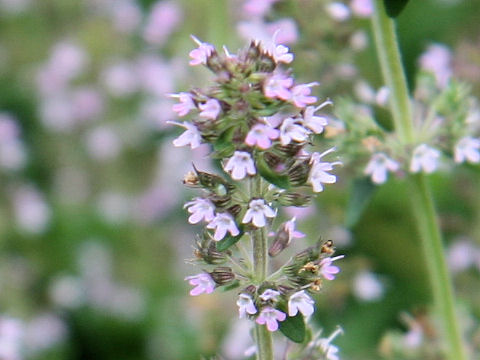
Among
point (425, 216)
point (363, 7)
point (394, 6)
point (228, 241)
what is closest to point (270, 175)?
point (228, 241)

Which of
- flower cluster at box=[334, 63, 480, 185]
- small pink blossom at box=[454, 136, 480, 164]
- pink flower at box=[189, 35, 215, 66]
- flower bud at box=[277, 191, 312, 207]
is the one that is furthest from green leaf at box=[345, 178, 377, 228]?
pink flower at box=[189, 35, 215, 66]

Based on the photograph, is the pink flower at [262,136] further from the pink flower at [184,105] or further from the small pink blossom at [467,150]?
the small pink blossom at [467,150]

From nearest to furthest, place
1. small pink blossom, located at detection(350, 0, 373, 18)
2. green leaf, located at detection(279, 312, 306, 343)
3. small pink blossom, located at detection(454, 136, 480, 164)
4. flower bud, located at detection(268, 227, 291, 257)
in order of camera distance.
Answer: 1. green leaf, located at detection(279, 312, 306, 343)
2. flower bud, located at detection(268, 227, 291, 257)
3. small pink blossom, located at detection(454, 136, 480, 164)
4. small pink blossom, located at detection(350, 0, 373, 18)

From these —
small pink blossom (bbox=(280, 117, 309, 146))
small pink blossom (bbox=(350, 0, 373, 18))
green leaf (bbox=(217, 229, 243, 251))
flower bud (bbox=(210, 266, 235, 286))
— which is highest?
small pink blossom (bbox=(350, 0, 373, 18))

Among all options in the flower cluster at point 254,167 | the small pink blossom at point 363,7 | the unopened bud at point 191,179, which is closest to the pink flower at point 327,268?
the flower cluster at point 254,167

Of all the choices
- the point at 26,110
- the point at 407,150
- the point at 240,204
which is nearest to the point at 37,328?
the point at 26,110

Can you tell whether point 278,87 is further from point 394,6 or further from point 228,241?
point 394,6

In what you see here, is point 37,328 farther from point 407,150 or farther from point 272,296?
point 272,296

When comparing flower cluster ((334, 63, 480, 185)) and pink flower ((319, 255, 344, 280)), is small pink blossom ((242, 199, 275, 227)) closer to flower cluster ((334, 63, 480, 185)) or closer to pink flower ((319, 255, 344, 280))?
pink flower ((319, 255, 344, 280))
